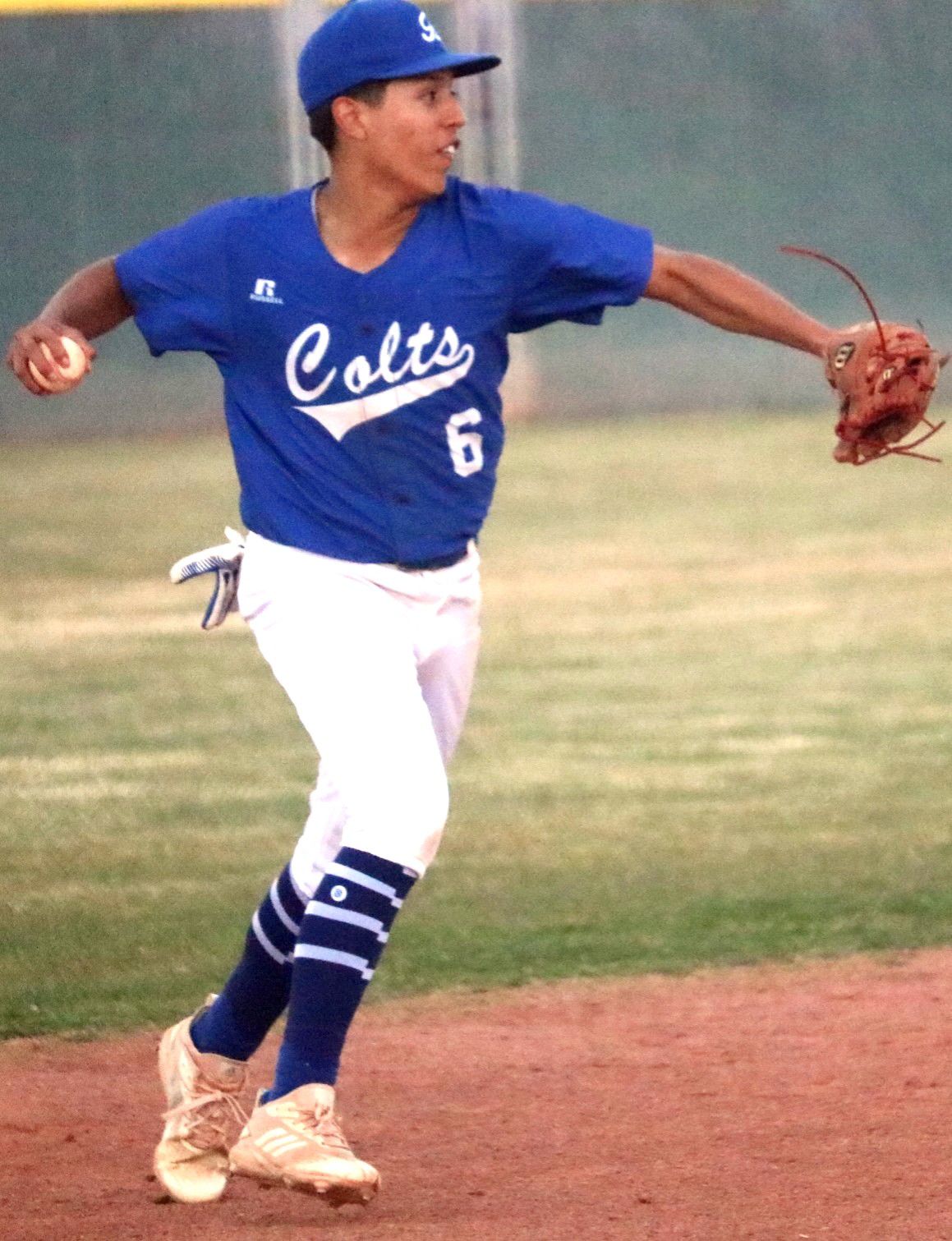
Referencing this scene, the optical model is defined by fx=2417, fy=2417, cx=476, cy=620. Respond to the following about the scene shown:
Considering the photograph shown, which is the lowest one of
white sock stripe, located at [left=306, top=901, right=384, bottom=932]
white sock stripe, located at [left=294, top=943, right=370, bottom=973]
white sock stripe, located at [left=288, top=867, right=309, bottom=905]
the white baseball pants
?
white sock stripe, located at [left=288, top=867, right=309, bottom=905]

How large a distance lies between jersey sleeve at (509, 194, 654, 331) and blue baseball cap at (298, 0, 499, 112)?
26cm

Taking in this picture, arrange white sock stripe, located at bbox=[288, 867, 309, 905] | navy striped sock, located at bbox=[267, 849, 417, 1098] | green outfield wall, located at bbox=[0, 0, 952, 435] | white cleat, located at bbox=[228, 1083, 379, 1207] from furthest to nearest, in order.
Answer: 1. green outfield wall, located at bbox=[0, 0, 952, 435]
2. white sock stripe, located at bbox=[288, 867, 309, 905]
3. navy striped sock, located at bbox=[267, 849, 417, 1098]
4. white cleat, located at bbox=[228, 1083, 379, 1207]

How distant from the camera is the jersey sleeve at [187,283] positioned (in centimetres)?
393

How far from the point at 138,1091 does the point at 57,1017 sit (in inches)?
24.7

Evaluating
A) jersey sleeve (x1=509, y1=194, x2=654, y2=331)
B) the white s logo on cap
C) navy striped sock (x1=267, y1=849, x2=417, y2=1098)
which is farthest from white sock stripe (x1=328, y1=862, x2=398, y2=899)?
the white s logo on cap

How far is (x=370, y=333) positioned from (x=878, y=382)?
2.72 feet

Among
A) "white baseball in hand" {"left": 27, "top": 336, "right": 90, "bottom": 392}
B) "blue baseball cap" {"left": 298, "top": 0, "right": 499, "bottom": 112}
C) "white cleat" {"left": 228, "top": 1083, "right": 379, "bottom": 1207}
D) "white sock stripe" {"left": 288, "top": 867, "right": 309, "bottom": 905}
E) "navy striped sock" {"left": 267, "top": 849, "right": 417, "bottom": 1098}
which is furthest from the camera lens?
"white sock stripe" {"left": 288, "top": 867, "right": 309, "bottom": 905}

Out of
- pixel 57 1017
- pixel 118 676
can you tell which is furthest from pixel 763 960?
pixel 118 676

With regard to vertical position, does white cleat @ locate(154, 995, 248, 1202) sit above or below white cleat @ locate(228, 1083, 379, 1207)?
below

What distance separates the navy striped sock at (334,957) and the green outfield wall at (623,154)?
48.2 feet

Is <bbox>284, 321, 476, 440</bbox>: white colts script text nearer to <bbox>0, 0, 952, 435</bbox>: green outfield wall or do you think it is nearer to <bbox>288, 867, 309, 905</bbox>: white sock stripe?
<bbox>288, 867, 309, 905</bbox>: white sock stripe

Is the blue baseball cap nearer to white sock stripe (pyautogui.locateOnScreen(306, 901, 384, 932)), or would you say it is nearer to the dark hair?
the dark hair

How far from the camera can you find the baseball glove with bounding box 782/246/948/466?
392cm

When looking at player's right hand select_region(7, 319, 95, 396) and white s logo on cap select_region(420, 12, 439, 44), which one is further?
white s logo on cap select_region(420, 12, 439, 44)
